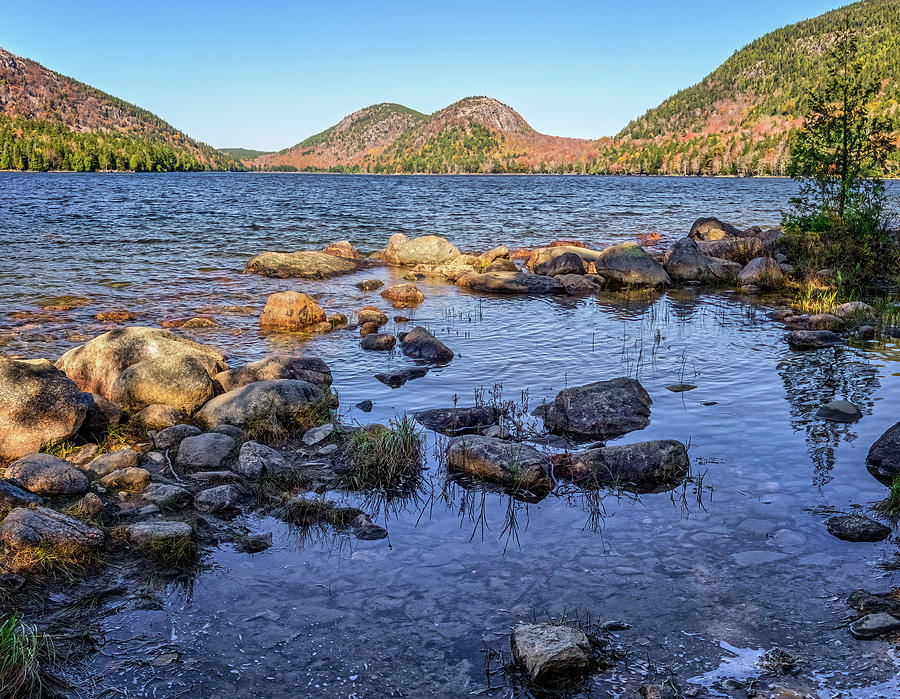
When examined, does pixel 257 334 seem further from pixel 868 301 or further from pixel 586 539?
pixel 868 301

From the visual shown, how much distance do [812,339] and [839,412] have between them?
4395 millimetres

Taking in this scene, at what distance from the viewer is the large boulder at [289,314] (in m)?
15.8

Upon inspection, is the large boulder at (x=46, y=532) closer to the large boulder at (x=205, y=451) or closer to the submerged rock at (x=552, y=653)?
the large boulder at (x=205, y=451)

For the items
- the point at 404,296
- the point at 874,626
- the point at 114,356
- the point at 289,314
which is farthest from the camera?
the point at 404,296

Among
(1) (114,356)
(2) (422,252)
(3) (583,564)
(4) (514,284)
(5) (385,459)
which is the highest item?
(2) (422,252)

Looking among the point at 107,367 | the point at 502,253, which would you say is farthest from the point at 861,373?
the point at 502,253

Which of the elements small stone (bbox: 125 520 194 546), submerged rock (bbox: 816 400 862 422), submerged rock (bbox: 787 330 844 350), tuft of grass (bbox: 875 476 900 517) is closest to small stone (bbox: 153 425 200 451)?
small stone (bbox: 125 520 194 546)

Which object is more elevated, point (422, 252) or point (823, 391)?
point (422, 252)

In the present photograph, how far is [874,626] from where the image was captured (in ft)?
15.6

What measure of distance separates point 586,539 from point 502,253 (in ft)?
68.1

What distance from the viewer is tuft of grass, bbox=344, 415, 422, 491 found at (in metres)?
7.57

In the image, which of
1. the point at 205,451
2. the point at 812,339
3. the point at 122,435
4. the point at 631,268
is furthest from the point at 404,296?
the point at 205,451

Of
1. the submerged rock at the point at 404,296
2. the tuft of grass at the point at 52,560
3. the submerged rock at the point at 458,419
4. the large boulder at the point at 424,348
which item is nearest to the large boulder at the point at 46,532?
the tuft of grass at the point at 52,560

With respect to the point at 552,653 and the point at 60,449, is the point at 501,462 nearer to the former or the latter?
the point at 552,653
